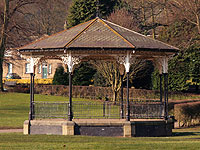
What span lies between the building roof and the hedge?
6.56 metres

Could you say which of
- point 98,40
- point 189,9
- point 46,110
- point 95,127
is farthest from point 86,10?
point 95,127

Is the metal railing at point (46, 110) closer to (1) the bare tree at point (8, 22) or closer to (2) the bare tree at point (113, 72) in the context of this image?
(2) the bare tree at point (113, 72)

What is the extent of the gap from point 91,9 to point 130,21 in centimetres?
525

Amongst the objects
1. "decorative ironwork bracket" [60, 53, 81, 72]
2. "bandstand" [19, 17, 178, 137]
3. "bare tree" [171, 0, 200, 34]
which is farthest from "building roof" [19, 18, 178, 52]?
"bare tree" [171, 0, 200, 34]

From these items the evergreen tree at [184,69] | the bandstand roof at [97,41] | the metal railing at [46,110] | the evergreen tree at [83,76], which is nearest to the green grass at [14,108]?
the metal railing at [46,110]

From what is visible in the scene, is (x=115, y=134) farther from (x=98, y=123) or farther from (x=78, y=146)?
(x=78, y=146)

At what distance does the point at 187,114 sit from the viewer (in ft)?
88.0

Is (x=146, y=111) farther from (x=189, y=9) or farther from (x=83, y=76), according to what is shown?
(x=83, y=76)

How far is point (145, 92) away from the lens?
4303 cm

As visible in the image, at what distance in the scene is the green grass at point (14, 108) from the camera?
27984mm

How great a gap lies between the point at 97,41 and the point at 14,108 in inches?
771

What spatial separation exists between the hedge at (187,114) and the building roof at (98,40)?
21.5ft

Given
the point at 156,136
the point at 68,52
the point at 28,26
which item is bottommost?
the point at 156,136

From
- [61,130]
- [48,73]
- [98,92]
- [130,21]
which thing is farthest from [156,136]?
[48,73]
